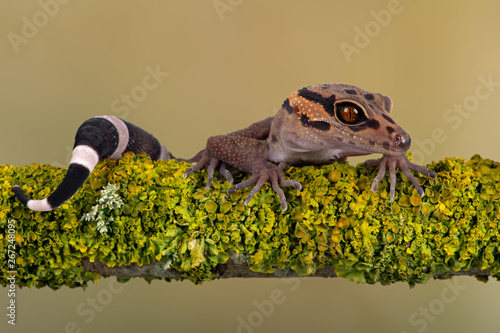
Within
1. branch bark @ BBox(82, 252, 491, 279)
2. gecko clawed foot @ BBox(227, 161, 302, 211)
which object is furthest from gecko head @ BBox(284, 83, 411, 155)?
branch bark @ BBox(82, 252, 491, 279)

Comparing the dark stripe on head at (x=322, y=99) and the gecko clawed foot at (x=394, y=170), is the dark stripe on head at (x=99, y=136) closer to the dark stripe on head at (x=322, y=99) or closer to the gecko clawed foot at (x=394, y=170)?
the dark stripe on head at (x=322, y=99)

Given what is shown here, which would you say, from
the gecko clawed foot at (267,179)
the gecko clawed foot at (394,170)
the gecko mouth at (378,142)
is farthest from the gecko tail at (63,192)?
the gecko clawed foot at (394,170)

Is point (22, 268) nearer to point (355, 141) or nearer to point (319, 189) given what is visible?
point (319, 189)

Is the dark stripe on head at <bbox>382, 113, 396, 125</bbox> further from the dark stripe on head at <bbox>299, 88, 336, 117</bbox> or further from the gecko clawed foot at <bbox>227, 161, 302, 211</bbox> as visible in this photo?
the gecko clawed foot at <bbox>227, 161, 302, 211</bbox>

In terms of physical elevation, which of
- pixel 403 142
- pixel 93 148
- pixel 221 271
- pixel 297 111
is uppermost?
pixel 297 111

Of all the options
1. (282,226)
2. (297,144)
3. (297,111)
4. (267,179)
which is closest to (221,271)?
(282,226)

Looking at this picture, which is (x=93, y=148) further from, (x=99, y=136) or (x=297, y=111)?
(x=297, y=111)
